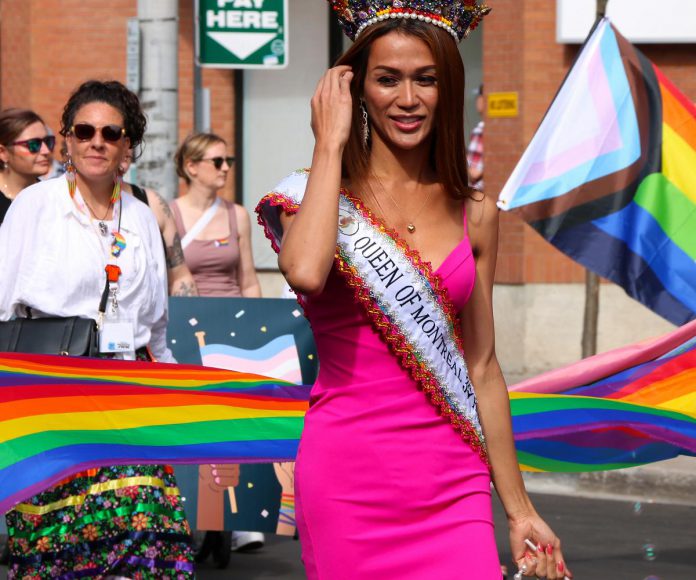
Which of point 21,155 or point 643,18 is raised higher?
point 643,18

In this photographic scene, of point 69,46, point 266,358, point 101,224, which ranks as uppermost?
point 69,46

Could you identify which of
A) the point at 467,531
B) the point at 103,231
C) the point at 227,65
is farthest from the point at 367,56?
the point at 227,65

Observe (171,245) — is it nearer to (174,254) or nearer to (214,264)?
(174,254)

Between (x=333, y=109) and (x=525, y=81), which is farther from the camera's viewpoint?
(x=525, y=81)

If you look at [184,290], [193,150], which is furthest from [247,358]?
[193,150]

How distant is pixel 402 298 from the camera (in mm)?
3646

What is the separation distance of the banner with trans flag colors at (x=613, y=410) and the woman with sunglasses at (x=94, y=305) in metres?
1.27

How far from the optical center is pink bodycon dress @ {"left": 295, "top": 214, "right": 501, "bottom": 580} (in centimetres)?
349

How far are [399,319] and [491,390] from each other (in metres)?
0.30

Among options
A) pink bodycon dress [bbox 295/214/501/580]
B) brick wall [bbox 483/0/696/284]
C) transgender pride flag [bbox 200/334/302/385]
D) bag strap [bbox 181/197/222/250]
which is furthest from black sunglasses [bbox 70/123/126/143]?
brick wall [bbox 483/0/696/284]

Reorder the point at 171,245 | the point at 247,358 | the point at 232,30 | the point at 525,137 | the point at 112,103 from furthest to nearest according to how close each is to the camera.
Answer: the point at 525,137 < the point at 232,30 < the point at 247,358 < the point at 171,245 < the point at 112,103

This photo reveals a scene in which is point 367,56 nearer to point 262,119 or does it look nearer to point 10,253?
point 10,253

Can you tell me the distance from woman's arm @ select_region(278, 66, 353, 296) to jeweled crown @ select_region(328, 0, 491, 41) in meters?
0.16

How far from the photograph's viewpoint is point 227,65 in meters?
9.70
